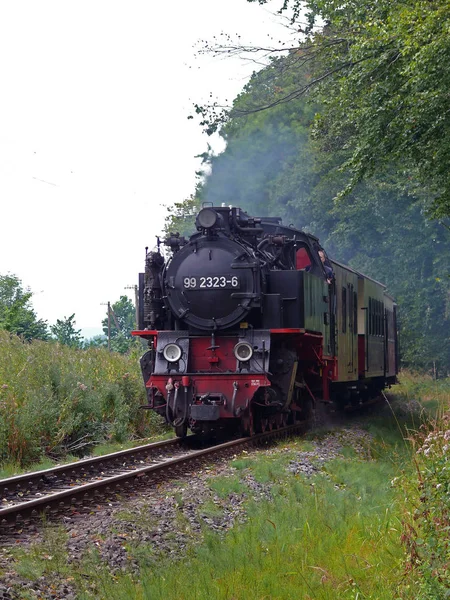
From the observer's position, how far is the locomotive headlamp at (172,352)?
12148 millimetres

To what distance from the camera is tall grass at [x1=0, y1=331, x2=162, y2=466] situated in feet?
36.0

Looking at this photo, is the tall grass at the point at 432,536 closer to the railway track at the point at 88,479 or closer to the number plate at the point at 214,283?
the railway track at the point at 88,479

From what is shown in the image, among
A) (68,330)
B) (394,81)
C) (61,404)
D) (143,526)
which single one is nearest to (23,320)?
(68,330)

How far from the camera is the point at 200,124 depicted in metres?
20.4

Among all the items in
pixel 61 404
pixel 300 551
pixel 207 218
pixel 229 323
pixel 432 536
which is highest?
pixel 207 218

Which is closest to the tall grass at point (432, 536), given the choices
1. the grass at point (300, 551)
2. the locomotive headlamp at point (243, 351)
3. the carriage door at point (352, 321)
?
the grass at point (300, 551)

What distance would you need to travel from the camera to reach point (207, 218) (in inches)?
484

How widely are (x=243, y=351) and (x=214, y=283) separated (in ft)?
3.59

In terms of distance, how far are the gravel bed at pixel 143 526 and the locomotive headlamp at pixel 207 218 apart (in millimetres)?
4090

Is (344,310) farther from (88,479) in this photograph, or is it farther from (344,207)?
(344,207)

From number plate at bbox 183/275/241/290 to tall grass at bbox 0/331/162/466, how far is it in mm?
2500

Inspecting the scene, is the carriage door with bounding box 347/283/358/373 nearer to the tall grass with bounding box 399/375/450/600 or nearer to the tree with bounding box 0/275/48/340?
the tree with bounding box 0/275/48/340

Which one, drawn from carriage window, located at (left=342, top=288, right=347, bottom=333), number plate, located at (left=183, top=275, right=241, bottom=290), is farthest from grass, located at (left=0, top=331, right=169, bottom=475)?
carriage window, located at (left=342, top=288, right=347, bottom=333)

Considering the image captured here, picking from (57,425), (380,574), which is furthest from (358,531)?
(57,425)
